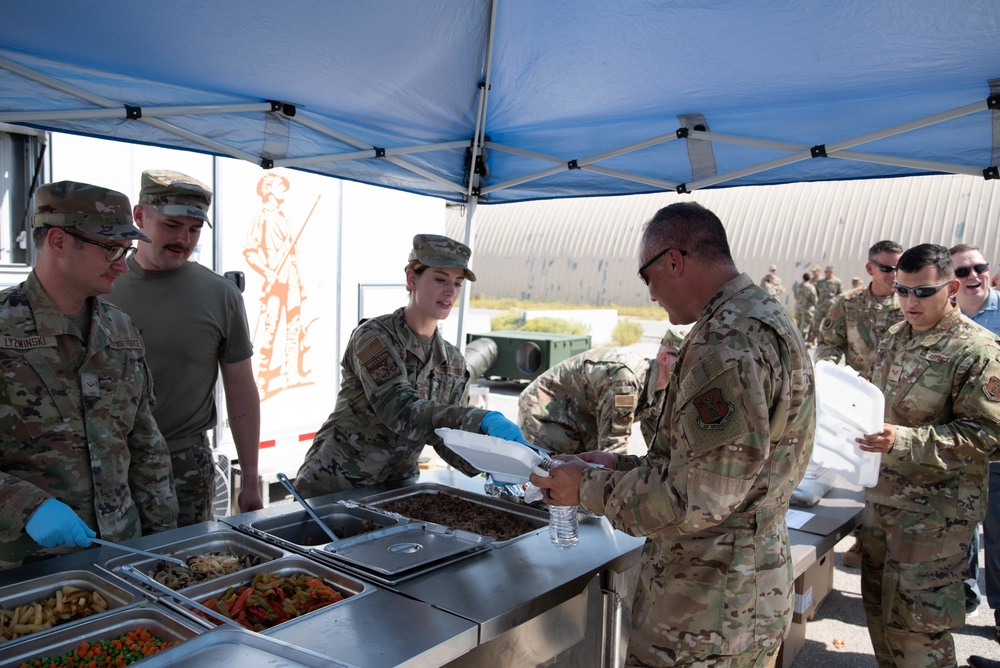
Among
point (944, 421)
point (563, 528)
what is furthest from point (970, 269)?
point (563, 528)

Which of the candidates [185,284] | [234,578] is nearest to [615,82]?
[185,284]

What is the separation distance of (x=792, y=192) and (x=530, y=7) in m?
22.8

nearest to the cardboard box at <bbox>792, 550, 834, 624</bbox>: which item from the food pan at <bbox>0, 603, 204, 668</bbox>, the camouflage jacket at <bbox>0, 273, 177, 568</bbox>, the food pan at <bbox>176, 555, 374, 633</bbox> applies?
the food pan at <bbox>176, 555, 374, 633</bbox>

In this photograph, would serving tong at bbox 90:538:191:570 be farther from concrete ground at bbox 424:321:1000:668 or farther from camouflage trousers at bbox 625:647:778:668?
concrete ground at bbox 424:321:1000:668

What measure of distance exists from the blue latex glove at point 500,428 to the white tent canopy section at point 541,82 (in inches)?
58.0

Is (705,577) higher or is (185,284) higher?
(185,284)

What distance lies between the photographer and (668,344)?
11.3ft

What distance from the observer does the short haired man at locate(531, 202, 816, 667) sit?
1737 millimetres

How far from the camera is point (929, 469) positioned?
3.11 m

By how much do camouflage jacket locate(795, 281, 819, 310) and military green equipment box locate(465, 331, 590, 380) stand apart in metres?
7.75

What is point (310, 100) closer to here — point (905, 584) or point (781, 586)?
point (781, 586)

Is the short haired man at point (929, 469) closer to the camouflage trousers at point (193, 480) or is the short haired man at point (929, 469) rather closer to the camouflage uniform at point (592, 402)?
the camouflage uniform at point (592, 402)

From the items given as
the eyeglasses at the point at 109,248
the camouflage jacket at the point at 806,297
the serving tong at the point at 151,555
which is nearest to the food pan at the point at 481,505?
the serving tong at the point at 151,555

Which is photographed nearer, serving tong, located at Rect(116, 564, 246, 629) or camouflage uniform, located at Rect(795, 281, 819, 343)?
serving tong, located at Rect(116, 564, 246, 629)
